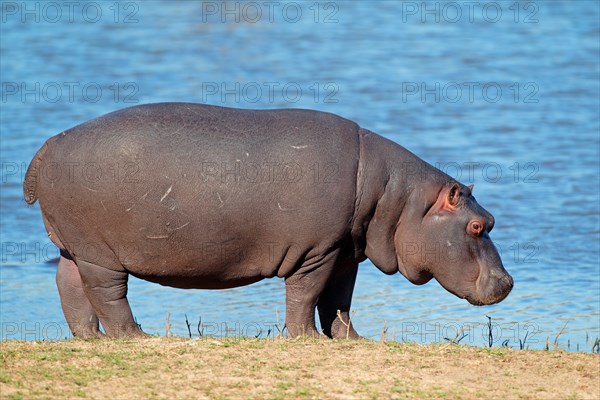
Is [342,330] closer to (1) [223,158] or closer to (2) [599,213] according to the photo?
(1) [223,158]

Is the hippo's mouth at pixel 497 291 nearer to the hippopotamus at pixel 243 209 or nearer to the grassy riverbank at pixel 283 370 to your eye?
the hippopotamus at pixel 243 209

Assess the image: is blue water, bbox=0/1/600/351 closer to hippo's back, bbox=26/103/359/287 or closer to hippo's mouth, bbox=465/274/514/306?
A: hippo's mouth, bbox=465/274/514/306

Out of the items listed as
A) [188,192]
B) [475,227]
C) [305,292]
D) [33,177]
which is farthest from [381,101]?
[188,192]

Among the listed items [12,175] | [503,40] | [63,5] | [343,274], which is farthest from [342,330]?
[63,5]

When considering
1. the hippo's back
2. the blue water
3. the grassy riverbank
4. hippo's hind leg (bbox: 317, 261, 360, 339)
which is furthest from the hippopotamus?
the blue water

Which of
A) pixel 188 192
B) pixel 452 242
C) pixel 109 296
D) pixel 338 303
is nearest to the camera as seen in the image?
pixel 188 192

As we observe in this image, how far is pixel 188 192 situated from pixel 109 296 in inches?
38.2

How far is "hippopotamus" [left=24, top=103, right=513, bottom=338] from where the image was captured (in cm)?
806

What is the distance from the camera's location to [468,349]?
7797mm

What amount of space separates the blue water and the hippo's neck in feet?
2.53

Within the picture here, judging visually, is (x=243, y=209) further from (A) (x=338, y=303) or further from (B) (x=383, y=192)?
(A) (x=338, y=303)

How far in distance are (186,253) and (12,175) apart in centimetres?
734

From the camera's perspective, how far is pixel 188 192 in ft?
26.4

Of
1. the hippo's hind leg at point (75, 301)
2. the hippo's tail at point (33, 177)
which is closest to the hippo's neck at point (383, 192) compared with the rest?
the hippo's hind leg at point (75, 301)
